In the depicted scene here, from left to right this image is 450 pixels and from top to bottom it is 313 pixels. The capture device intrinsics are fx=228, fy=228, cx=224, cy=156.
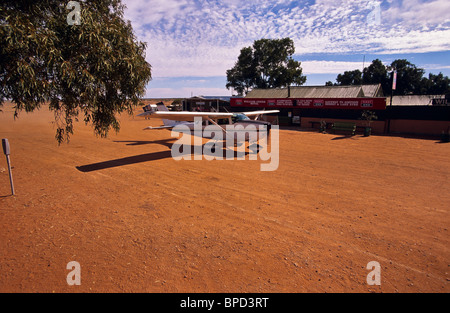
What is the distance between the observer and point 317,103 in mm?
28703

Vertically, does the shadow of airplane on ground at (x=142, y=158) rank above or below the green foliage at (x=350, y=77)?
below

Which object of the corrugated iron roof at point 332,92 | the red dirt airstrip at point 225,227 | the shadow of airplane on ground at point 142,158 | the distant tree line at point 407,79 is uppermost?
the distant tree line at point 407,79

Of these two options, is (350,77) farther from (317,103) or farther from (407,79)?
(317,103)

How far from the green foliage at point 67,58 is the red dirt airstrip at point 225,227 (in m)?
3.12

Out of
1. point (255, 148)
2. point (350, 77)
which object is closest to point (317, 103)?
point (255, 148)

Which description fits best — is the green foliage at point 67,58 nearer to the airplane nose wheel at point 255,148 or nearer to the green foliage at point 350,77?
the airplane nose wheel at point 255,148

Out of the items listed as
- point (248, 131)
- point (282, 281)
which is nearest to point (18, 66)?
point (282, 281)

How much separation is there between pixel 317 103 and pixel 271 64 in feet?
128

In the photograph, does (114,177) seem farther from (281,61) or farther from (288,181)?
(281,61)

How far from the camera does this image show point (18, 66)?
541cm

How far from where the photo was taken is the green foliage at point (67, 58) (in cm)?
557

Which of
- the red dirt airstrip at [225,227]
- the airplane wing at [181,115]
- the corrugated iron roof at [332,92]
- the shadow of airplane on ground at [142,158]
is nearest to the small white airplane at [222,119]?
the airplane wing at [181,115]

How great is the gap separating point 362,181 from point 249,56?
202ft

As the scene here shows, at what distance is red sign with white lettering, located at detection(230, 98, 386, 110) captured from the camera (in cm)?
2416
